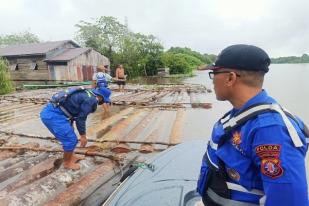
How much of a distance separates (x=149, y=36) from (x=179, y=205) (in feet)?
145

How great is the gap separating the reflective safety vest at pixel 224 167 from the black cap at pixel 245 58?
229 millimetres

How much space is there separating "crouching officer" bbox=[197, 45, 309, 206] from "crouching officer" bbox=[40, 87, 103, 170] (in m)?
3.22

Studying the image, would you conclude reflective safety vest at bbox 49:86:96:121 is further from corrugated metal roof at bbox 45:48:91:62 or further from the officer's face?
corrugated metal roof at bbox 45:48:91:62

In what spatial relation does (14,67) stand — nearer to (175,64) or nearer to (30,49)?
(30,49)

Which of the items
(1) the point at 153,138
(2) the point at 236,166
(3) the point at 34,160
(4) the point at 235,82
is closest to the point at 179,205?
(2) the point at 236,166

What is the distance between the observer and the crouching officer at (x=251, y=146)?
1.39m

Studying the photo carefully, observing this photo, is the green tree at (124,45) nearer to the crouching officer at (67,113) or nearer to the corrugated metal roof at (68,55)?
the corrugated metal roof at (68,55)

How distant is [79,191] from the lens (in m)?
4.02

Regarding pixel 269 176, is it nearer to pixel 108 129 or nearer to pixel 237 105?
pixel 237 105

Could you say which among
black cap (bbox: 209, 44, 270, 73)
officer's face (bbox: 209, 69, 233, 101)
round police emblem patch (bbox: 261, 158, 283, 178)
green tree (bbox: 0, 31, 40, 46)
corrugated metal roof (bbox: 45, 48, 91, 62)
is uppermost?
green tree (bbox: 0, 31, 40, 46)

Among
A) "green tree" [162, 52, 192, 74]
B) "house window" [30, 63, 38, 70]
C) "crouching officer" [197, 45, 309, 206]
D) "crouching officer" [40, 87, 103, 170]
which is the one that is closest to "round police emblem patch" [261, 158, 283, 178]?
"crouching officer" [197, 45, 309, 206]

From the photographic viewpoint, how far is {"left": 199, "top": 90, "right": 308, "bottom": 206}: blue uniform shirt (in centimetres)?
138

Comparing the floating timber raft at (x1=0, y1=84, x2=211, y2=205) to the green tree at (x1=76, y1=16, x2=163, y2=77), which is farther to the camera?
the green tree at (x1=76, y1=16, x2=163, y2=77)

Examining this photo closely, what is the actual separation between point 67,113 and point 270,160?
12.9 feet
